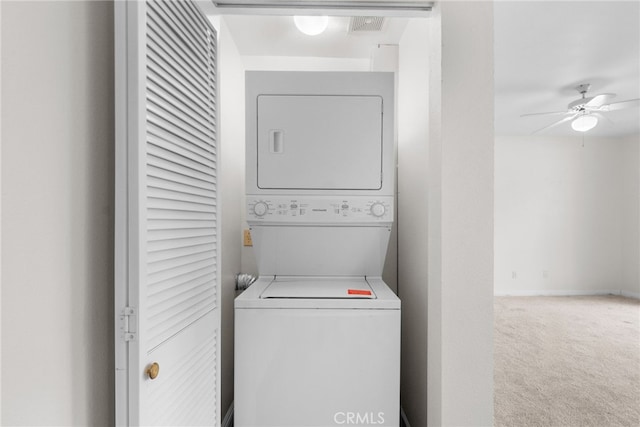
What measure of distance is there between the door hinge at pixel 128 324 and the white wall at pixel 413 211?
4.64 ft

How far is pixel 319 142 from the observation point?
2.10 meters

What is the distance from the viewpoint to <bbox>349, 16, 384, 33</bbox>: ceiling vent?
2309 mm

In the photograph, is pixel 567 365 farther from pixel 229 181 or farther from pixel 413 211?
pixel 229 181

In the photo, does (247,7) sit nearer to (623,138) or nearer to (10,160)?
(10,160)

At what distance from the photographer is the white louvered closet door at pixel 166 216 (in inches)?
38.4

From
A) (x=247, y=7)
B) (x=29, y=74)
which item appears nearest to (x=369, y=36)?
(x=247, y=7)

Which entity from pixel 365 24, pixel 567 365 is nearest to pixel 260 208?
pixel 365 24

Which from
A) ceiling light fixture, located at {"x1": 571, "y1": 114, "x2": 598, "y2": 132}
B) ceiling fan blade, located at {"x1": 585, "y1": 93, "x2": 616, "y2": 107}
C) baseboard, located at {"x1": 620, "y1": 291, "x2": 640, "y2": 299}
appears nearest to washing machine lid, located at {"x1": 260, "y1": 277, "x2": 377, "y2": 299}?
ceiling light fixture, located at {"x1": 571, "y1": 114, "x2": 598, "y2": 132}

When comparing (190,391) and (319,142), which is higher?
(319,142)

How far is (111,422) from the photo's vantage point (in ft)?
3.50

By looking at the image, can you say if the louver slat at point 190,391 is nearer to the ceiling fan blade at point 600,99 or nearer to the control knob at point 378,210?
the control knob at point 378,210

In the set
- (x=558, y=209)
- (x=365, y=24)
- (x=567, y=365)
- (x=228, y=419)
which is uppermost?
(x=365, y=24)

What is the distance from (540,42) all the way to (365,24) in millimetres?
1685

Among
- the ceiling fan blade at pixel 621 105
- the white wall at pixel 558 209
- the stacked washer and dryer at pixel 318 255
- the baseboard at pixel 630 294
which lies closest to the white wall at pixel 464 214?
the stacked washer and dryer at pixel 318 255
